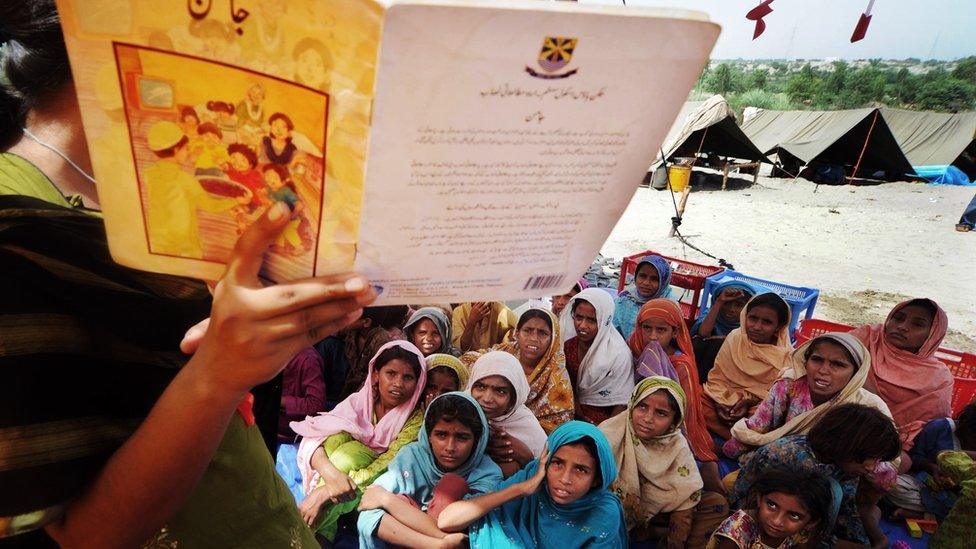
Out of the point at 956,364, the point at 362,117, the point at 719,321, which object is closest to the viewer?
the point at 362,117

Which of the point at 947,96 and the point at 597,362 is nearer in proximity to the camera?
the point at 597,362

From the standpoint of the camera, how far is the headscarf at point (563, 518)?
2.11 meters

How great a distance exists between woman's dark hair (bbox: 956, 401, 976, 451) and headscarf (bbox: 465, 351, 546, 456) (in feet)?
7.65

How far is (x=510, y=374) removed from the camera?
281 centimetres

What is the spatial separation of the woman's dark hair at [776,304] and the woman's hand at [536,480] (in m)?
2.30

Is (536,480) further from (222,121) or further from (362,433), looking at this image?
(222,121)

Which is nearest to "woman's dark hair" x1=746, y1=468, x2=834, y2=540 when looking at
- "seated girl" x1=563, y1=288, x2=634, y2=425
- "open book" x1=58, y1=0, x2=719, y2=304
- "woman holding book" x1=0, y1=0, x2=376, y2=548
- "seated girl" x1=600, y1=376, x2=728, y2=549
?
"seated girl" x1=600, y1=376, x2=728, y2=549

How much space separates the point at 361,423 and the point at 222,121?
247cm

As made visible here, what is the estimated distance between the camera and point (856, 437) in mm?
2438

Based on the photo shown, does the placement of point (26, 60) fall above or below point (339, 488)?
above

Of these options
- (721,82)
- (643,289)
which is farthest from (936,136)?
(721,82)

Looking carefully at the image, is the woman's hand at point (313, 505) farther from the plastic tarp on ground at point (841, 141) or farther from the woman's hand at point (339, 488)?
the plastic tarp on ground at point (841, 141)

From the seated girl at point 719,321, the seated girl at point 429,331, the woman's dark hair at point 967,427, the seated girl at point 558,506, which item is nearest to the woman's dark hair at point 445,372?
the seated girl at point 429,331

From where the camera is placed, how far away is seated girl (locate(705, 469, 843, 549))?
6.88 ft
